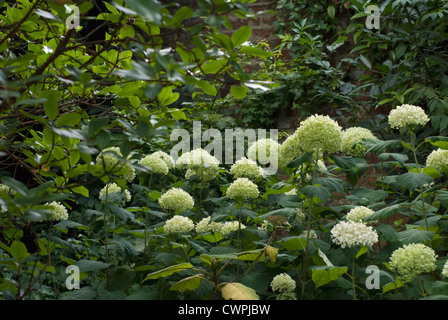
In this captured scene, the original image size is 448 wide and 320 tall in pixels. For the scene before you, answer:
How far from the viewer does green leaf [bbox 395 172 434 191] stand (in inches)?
68.9

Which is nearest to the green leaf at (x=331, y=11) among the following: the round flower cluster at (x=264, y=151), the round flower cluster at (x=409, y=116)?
the round flower cluster at (x=264, y=151)

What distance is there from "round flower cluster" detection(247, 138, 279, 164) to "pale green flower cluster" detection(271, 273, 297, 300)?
26.7 inches

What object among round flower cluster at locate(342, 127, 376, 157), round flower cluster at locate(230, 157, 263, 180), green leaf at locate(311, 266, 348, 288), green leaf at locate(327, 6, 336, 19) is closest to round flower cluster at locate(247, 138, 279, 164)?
round flower cluster at locate(230, 157, 263, 180)

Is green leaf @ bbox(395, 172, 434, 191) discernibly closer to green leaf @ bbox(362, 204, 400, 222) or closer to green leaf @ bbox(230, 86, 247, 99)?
green leaf @ bbox(362, 204, 400, 222)

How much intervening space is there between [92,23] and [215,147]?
1.68 meters

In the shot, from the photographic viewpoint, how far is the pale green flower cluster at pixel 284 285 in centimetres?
173

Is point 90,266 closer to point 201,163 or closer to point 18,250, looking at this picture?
point 18,250

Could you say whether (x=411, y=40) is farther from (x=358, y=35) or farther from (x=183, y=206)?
(x=183, y=206)

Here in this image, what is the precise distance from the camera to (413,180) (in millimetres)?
1773

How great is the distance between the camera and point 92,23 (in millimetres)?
4453

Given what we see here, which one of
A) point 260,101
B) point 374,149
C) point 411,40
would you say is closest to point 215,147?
point 260,101

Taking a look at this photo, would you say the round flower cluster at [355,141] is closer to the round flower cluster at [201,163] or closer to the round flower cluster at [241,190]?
the round flower cluster at [241,190]

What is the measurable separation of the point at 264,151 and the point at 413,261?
39.2 inches

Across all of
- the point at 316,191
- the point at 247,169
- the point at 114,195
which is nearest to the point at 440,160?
the point at 316,191
